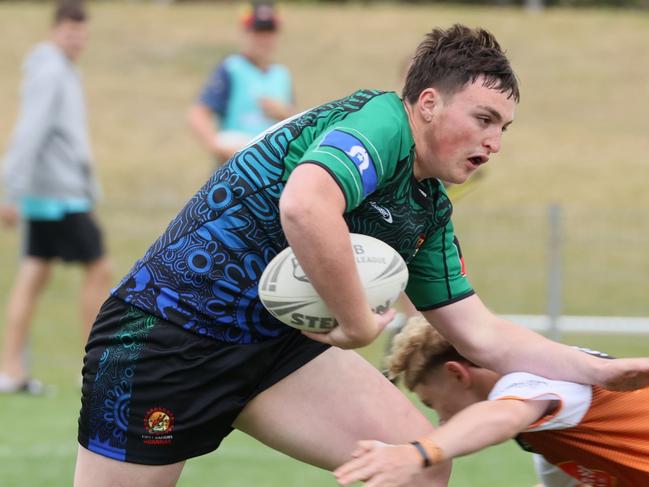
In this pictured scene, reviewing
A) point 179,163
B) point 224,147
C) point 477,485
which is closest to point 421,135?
point 477,485

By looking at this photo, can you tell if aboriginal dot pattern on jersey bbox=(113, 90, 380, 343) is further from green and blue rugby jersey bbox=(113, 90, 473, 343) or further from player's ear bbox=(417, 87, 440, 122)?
player's ear bbox=(417, 87, 440, 122)

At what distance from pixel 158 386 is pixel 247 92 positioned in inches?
178

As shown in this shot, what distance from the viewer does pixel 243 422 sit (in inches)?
153

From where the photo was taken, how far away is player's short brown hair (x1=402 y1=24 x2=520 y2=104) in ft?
11.1

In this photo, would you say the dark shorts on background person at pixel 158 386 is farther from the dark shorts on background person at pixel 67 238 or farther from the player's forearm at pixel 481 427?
the dark shorts on background person at pixel 67 238

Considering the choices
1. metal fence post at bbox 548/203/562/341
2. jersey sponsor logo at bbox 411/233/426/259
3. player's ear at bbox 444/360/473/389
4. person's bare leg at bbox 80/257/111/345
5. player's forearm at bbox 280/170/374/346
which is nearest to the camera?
player's forearm at bbox 280/170/374/346

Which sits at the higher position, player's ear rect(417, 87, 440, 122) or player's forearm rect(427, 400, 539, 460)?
player's ear rect(417, 87, 440, 122)

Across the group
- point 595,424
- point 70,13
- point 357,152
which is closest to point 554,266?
point 70,13

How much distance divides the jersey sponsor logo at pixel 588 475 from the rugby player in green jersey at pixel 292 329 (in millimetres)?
330

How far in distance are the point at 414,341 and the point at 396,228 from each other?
62 cm

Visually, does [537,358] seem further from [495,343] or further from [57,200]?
[57,200]

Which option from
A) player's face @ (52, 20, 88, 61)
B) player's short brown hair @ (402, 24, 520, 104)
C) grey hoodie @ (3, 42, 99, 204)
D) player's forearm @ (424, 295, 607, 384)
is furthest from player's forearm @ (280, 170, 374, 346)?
player's face @ (52, 20, 88, 61)

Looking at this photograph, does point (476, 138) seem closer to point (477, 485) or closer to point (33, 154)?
point (477, 485)

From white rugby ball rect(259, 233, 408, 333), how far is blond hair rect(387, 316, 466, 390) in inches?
23.4
